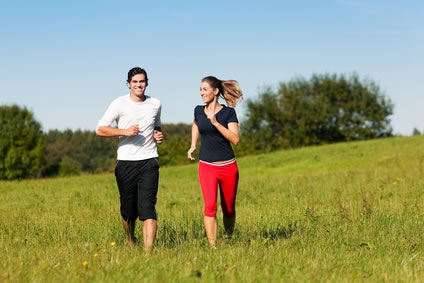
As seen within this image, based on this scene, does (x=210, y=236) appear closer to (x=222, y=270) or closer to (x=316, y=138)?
(x=222, y=270)

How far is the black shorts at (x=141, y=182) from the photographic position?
20.2ft

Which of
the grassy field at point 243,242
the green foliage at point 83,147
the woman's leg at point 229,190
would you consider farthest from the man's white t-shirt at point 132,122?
the green foliage at point 83,147

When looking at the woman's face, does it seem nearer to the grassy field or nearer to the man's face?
the man's face

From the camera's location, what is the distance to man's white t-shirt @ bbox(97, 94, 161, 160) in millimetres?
6199

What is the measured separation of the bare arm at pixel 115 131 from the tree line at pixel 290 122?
194 ft

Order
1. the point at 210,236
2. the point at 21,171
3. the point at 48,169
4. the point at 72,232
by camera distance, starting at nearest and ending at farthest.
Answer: the point at 210,236 < the point at 72,232 < the point at 21,171 < the point at 48,169

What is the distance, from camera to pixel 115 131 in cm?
605

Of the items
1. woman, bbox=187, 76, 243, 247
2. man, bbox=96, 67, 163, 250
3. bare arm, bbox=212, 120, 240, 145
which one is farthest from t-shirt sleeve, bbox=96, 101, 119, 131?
bare arm, bbox=212, 120, 240, 145

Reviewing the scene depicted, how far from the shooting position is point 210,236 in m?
6.17

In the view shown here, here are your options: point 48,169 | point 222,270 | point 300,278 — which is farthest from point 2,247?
point 48,169

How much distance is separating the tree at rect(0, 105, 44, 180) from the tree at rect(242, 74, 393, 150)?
95.7 ft

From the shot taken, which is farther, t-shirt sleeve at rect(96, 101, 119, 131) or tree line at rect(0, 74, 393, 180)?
tree line at rect(0, 74, 393, 180)

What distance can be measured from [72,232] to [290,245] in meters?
3.58

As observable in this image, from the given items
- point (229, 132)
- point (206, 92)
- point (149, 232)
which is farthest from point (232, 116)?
point (149, 232)
